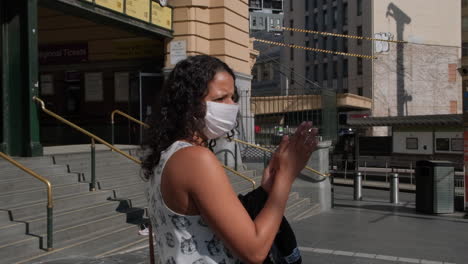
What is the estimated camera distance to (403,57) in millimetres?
48594

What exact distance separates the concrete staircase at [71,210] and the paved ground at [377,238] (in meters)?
0.40

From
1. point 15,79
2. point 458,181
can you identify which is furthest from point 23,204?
point 458,181

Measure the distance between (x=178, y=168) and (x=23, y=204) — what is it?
5.89 m

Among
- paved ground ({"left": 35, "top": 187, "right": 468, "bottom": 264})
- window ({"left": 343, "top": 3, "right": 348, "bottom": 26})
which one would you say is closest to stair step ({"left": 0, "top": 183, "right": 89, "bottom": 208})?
paved ground ({"left": 35, "top": 187, "right": 468, "bottom": 264})

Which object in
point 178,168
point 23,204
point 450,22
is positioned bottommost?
point 23,204

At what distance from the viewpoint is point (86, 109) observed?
1523cm

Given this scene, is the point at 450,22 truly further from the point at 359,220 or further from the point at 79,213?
the point at 79,213

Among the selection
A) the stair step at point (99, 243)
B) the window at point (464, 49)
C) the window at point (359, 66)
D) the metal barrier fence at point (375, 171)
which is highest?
the window at point (464, 49)

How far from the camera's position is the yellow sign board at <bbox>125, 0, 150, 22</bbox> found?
11641mm

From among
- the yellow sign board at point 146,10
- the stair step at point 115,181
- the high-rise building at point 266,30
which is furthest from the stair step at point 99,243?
the high-rise building at point 266,30

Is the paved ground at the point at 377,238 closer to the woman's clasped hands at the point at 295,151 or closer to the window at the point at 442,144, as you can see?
the woman's clasped hands at the point at 295,151

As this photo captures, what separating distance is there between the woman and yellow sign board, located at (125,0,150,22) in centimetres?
1047

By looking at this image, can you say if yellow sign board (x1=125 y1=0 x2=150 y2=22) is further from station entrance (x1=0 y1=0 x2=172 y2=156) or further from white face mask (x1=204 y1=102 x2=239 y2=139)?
white face mask (x1=204 y1=102 x2=239 y2=139)

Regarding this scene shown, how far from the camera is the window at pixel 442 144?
71.9 feet
